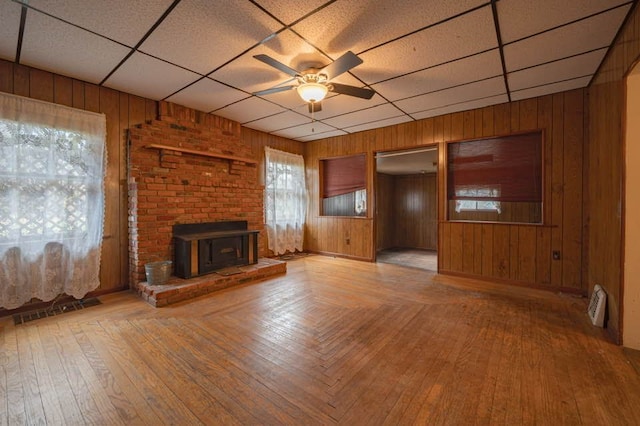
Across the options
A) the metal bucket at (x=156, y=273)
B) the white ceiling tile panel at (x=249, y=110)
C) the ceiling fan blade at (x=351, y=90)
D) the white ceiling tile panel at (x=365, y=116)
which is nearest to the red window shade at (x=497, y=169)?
the white ceiling tile panel at (x=365, y=116)

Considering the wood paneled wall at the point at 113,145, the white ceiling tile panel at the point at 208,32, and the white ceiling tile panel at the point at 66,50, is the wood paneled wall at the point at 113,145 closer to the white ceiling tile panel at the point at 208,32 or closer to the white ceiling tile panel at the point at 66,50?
the white ceiling tile panel at the point at 66,50

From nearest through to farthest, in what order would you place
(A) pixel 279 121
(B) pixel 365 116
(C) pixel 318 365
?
(C) pixel 318 365 < (B) pixel 365 116 < (A) pixel 279 121

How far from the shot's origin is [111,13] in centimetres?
204

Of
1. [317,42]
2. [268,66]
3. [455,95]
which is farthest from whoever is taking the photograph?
[455,95]

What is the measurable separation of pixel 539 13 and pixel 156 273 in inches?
176

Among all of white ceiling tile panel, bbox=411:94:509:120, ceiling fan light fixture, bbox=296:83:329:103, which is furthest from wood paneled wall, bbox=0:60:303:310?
white ceiling tile panel, bbox=411:94:509:120

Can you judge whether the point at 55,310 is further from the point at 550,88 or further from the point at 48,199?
the point at 550,88

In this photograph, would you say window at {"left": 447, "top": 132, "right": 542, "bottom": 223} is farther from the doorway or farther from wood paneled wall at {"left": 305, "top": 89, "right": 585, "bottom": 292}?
the doorway

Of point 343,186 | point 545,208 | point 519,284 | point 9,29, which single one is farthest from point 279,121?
point 519,284

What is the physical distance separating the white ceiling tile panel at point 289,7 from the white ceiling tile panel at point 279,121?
7.25 ft

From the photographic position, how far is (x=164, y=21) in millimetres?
2131

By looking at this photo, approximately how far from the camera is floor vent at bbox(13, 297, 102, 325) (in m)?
2.70

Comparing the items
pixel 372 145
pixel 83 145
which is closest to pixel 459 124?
pixel 372 145

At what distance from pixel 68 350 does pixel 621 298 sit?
442 cm
